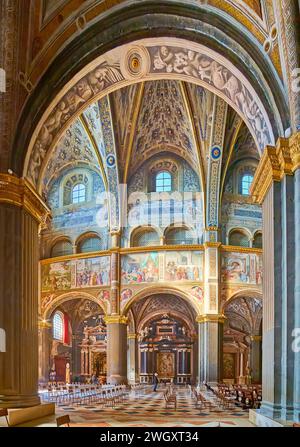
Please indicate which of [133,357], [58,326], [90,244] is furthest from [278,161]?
[133,357]

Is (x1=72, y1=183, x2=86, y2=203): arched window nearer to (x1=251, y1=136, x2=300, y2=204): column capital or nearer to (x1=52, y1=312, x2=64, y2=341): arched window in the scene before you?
(x1=52, y1=312, x2=64, y2=341): arched window

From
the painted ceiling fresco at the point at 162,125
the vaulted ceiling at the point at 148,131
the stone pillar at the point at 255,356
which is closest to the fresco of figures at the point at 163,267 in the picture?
the vaulted ceiling at the point at 148,131

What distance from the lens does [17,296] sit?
13438 mm

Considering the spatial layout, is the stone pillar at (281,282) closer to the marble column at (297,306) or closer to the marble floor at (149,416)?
the marble column at (297,306)

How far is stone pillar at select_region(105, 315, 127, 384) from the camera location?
2738 cm

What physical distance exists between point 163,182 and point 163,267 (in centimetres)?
470

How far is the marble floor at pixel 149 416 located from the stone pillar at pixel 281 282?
155 centimetres

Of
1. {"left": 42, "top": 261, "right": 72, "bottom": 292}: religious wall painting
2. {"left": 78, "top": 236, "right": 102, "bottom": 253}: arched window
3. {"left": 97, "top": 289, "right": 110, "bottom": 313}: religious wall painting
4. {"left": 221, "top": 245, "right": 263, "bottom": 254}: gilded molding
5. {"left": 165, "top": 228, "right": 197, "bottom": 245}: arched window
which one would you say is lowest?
{"left": 97, "top": 289, "right": 110, "bottom": 313}: religious wall painting

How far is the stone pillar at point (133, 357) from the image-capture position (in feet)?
128

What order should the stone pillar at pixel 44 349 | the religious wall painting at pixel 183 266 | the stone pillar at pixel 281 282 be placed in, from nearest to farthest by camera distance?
the stone pillar at pixel 281 282
the religious wall painting at pixel 183 266
the stone pillar at pixel 44 349

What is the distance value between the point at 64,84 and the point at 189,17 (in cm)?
382

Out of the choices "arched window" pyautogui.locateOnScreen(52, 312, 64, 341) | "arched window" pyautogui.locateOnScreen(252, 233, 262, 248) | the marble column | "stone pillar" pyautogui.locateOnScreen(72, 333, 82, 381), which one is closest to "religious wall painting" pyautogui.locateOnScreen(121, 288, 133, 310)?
"arched window" pyautogui.locateOnScreen(252, 233, 262, 248)

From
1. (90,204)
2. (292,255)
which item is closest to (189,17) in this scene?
(292,255)

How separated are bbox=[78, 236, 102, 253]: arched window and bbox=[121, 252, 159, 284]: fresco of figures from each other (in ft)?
7.20
